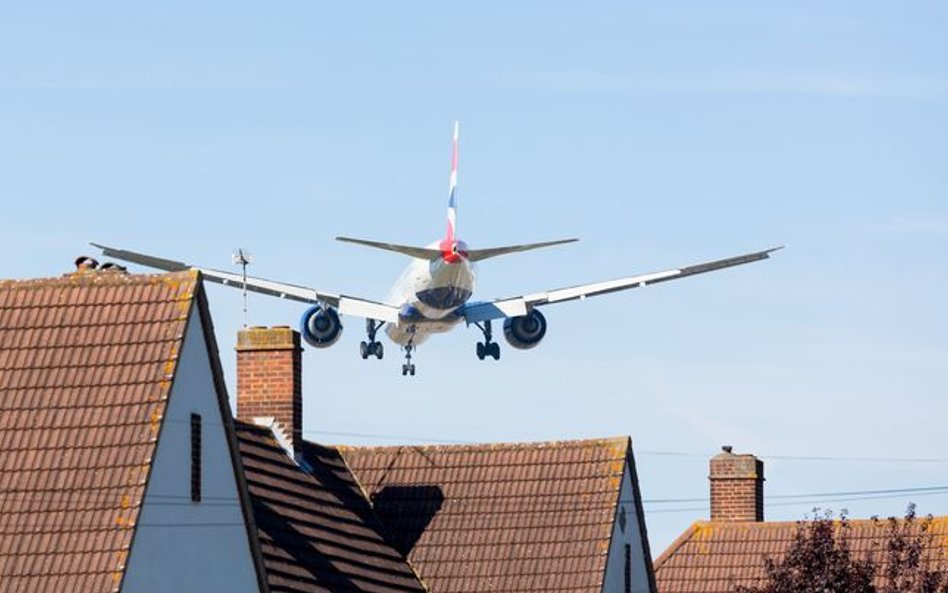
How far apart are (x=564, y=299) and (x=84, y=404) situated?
2257 inches

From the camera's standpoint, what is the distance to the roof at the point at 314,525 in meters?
38.8

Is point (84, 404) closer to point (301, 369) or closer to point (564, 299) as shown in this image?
point (301, 369)

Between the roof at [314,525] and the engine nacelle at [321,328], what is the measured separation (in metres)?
39.8

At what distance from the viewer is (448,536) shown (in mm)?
43969

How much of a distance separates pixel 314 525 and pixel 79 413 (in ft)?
32.9

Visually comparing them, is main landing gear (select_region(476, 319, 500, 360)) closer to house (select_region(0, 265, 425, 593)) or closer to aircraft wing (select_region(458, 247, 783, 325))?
aircraft wing (select_region(458, 247, 783, 325))

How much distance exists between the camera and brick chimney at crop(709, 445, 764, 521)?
191ft

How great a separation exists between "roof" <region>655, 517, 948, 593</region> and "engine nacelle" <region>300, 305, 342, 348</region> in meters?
30.4

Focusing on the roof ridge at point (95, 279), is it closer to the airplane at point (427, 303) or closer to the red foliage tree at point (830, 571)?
the red foliage tree at point (830, 571)

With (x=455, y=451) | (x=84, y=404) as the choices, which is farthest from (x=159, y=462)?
(x=455, y=451)

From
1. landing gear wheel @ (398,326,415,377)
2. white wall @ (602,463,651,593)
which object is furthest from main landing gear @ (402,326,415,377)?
white wall @ (602,463,651,593)

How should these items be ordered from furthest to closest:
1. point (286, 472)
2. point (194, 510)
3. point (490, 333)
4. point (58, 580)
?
point (490, 333) → point (286, 472) → point (194, 510) → point (58, 580)

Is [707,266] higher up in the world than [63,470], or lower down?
higher up

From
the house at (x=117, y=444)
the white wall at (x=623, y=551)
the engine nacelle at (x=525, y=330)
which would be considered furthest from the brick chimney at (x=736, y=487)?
the engine nacelle at (x=525, y=330)
